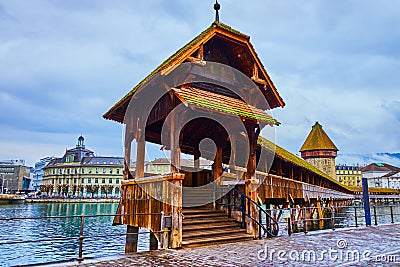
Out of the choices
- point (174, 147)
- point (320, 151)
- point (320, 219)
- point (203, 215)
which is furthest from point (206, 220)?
point (320, 151)

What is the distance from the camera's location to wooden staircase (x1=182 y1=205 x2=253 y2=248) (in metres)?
8.90

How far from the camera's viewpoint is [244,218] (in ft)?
35.0

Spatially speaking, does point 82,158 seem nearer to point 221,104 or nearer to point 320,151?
point 320,151

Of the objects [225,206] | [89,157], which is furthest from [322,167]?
[89,157]

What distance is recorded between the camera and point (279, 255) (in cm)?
758

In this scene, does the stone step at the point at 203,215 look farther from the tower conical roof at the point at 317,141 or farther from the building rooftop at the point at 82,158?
the building rooftop at the point at 82,158

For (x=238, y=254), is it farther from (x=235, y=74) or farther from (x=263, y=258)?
(x=235, y=74)

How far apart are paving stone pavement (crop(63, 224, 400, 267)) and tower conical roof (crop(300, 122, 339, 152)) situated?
160 ft

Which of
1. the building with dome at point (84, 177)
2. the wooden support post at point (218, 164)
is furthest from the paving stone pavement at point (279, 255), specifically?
the building with dome at point (84, 177)

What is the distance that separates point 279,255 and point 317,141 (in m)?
53.1

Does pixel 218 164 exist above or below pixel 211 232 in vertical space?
above

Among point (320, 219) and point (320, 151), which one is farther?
point (320, 151)

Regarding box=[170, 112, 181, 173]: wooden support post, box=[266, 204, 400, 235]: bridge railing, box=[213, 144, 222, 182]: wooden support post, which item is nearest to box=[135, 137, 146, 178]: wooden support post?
box=[170, 112, 181, 173]: wooden support post

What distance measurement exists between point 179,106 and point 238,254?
13.8ft
